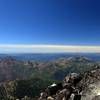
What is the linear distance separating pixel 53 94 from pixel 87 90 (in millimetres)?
19530

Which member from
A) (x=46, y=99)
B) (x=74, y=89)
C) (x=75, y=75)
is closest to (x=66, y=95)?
(x=74, y=89)

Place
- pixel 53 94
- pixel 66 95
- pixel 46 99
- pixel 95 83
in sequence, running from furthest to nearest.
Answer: pixel 53 94 < pixel 46 99 < pixel 66 95 < pixel 95 83

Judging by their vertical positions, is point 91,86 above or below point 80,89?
above

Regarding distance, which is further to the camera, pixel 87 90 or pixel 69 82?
pixel 69 82

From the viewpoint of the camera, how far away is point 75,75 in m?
80.8

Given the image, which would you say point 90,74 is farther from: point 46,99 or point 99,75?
point 46,99

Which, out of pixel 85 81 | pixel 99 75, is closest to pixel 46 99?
pixel 85 81

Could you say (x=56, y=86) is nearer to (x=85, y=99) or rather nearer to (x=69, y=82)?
(x=69, y=82)

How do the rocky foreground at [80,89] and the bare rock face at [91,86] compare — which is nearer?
the bare rock face at [91,86]

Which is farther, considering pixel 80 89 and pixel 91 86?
pixel 80 89

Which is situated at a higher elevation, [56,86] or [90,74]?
[90,74]

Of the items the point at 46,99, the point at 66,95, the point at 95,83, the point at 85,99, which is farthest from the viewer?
the point at 46,99

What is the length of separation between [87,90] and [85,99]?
3.99 m

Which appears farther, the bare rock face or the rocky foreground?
the rocky foreground
